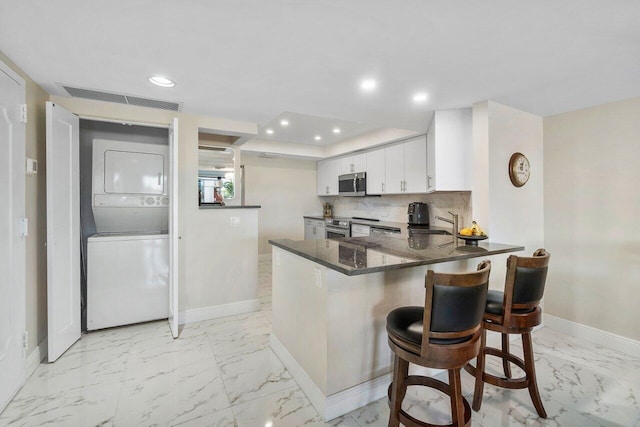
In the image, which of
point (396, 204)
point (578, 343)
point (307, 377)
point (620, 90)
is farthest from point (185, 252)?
point (620, 90)

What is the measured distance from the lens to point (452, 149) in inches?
113

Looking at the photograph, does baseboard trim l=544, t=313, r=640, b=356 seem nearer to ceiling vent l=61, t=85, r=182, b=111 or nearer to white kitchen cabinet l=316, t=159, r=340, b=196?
white kitchen cabinet l=316, t=159, r=340, b=196

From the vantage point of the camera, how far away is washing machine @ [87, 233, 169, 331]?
278 centimetres

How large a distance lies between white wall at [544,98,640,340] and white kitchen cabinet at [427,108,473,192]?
0.90 m

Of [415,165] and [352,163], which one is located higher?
[352,163]

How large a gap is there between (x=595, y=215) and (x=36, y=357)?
4.82 meters

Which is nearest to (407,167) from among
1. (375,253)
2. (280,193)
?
(375,253)

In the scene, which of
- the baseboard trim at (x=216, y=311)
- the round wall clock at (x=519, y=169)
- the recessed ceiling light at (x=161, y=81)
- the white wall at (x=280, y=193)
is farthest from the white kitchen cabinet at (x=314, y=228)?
the recessed ceiling light at (x=161, y=81)

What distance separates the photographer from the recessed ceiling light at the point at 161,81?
211cm

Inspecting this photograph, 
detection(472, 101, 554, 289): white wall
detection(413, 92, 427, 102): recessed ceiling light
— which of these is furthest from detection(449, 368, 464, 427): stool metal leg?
detection(413, 92, 427, 102): recessed ceiling light

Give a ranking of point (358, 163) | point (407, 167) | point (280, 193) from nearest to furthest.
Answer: point (407, 167), point (358, 163), point (280, 193)

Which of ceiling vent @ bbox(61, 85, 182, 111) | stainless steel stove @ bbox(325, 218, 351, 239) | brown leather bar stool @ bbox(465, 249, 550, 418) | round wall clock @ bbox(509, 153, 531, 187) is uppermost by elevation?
ceiling vent @ bbox(61, 85, 182, 111)

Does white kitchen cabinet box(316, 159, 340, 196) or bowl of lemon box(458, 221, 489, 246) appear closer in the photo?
bowl of lemon box(458, 221, 489, 246)

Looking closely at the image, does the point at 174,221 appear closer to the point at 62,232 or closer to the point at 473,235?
the point at 62,232
